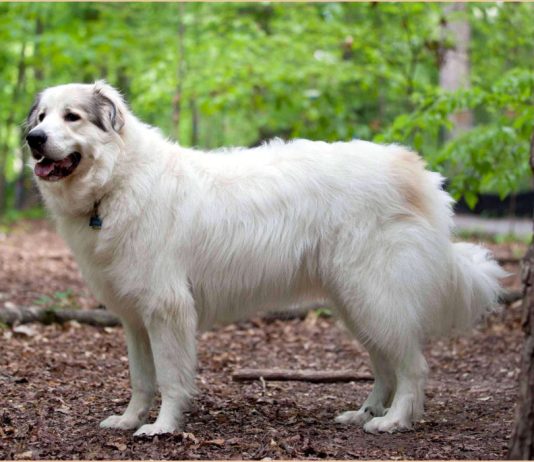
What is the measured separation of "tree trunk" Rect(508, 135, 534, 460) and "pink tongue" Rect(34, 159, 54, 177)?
226cm

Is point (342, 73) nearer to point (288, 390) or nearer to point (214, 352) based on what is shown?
point (214, 352)

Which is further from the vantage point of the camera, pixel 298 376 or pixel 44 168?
pixel 298 376

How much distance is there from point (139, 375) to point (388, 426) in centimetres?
132

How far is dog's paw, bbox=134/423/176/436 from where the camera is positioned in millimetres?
3621

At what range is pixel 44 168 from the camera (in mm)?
3646

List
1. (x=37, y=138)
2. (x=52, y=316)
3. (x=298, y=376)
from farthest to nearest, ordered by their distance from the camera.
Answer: (x=52, y=316) < (x=298, y=376) < (x=37, y=138)

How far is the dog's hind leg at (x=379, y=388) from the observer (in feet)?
13.4

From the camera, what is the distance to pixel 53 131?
3.58 m

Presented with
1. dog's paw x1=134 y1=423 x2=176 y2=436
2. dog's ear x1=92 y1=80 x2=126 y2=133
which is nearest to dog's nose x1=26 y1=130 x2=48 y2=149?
dog's ear x1=92 y1=80 x2=126 y2=133

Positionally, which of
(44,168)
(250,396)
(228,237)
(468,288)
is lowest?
(250,396)

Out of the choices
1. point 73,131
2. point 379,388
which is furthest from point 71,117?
point 379,388

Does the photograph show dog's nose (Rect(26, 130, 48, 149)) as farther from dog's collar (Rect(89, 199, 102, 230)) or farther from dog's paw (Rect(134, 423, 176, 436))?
dog's paw (Rect(134, 423, 176, 436))

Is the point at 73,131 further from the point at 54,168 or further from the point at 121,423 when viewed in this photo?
the point at 121,423

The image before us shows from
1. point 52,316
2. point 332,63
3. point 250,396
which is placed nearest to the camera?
point 250,396
